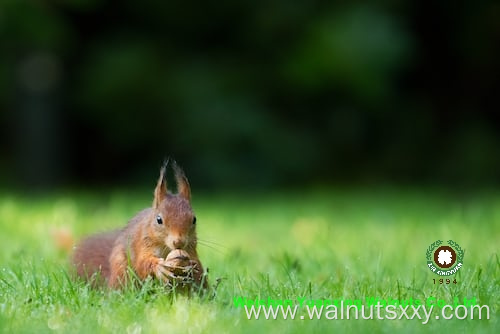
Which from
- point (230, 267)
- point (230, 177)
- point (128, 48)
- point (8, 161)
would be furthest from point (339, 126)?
point (230, 267)

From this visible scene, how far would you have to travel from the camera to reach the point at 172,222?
344cm

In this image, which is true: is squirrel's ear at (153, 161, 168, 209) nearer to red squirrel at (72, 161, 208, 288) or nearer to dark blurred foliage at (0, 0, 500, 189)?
red squirrel at (72, 161, 208, 288)

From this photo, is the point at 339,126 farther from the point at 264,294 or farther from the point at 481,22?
the point at 264,294

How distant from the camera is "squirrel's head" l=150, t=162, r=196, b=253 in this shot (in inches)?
135

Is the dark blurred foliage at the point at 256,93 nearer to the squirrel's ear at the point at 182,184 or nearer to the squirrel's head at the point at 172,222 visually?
the squirrel's ear at the point at 182,184

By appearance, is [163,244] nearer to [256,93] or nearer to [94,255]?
[94,255]

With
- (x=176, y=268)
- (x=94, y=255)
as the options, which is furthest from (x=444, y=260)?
(x=94, y=255)

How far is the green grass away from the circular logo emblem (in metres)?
0.06

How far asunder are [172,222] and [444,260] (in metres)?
1.33

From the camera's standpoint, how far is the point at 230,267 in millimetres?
4535

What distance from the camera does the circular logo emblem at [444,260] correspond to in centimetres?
407

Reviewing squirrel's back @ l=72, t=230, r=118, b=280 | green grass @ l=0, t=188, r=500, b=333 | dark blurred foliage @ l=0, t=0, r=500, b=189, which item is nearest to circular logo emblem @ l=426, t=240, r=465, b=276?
green grass @ l=0, t=188, r=500, b=333

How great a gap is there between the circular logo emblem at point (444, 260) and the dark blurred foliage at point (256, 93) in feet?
Answer: 20.9

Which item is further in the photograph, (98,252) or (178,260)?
(98,252)
